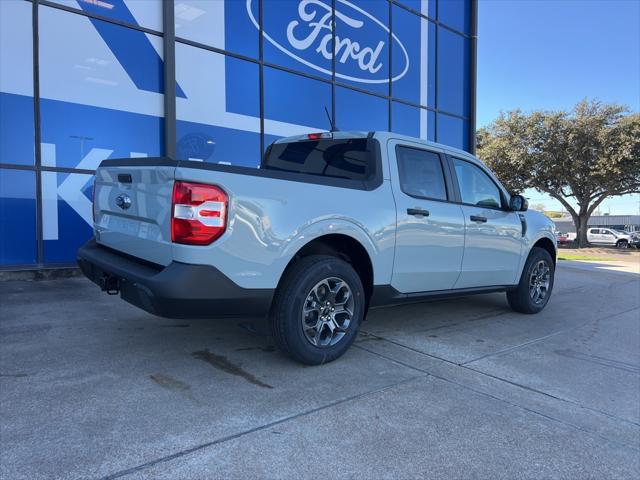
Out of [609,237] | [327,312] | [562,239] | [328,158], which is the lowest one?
[562,239]

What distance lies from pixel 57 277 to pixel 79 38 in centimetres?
384

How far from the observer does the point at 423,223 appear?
167 inches

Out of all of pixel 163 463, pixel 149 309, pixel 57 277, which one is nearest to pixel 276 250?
pixel 149 309

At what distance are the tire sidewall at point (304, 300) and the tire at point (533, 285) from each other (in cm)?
286

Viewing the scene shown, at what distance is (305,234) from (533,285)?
3.86 m

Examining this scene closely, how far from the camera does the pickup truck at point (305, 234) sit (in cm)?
299

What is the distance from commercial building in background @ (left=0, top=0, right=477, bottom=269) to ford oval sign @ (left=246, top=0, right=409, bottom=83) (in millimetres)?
28

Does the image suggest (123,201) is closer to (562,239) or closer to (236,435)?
(236,435)

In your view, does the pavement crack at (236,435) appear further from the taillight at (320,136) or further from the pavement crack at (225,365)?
the taillight at (320,136)

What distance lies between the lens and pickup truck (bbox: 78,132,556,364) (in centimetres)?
299

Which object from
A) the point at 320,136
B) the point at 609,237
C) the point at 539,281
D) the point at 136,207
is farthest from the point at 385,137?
the point at 609,237

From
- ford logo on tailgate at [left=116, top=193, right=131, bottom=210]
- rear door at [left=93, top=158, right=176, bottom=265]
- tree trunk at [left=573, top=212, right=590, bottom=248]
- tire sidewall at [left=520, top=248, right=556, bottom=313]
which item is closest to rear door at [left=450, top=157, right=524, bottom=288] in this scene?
tire sidewall at [left=520, top=248, right=556, bottom=313]

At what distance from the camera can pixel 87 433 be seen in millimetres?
2488

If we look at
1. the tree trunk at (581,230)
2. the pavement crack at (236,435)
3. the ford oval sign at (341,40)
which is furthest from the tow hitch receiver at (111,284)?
the tree trunk at (581,230)
